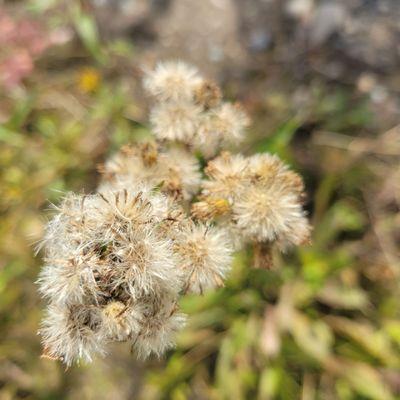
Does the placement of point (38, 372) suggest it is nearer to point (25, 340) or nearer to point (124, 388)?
point (25, 340)

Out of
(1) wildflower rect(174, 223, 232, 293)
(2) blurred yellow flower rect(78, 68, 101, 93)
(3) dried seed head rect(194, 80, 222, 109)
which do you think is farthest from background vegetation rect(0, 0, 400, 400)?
(1) wildflower rect(174, 223, 232, 293)

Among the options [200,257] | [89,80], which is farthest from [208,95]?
[89,80]

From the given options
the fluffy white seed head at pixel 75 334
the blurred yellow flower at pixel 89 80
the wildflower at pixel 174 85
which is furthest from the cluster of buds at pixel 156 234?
the blurred yellow flower at pixel 89 80

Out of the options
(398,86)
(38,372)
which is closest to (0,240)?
(38,372)

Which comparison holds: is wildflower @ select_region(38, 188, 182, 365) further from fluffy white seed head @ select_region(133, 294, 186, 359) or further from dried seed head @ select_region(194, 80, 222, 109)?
dried seed head @ select_region(194, 80, 222, 109)

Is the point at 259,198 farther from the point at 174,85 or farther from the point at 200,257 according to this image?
the point at 174,85

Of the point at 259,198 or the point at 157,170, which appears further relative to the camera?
the point at 157,170
